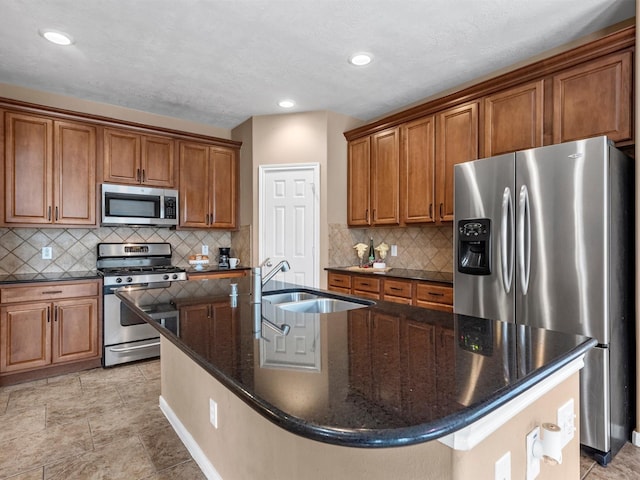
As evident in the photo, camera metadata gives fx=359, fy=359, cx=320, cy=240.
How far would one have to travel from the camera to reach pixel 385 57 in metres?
2.92

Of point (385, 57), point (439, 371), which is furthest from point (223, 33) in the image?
point (439, 371)

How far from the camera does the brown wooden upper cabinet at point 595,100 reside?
2.18 meters

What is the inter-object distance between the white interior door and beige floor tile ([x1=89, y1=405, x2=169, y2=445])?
6.45ft

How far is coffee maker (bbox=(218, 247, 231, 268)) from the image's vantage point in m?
4.53

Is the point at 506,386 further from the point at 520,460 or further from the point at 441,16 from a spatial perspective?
the point at 441,16

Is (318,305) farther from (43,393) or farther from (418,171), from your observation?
(43,393)

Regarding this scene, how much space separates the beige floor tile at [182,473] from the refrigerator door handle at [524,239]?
2140 mm

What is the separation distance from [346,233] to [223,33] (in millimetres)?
2440

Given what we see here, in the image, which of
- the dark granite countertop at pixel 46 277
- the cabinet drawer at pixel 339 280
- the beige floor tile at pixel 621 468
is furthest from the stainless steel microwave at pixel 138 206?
the beige floor tile at pixel 621 468

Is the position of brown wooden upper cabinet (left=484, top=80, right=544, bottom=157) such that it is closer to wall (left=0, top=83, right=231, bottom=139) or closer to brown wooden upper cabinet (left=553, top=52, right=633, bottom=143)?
brown wooden upper cabinet (left=553, top=52, right=633, bottom=143)

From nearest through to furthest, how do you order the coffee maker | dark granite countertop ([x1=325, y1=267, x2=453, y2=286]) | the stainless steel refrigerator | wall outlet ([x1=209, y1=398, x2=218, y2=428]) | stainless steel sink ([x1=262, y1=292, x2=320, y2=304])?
1. wall outlet ([x1=209, y1=398, x2=218, y2=428])
2. the stainless steel refrigerator
3. stainless steel sink ([x1=262, y1=292, x2=320, y2=304])
4. dark granite countertop ([x1=325, y1=267, x2=453, y2=286])
5. the coffee maker

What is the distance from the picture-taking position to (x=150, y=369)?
3.39 m

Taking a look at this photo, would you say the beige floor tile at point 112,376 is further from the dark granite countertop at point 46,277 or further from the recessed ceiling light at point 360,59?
the recessed ceiling light at point 360,59

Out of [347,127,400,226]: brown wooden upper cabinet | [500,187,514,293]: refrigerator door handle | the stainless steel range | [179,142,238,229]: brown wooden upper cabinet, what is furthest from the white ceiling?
the stainless steel range
